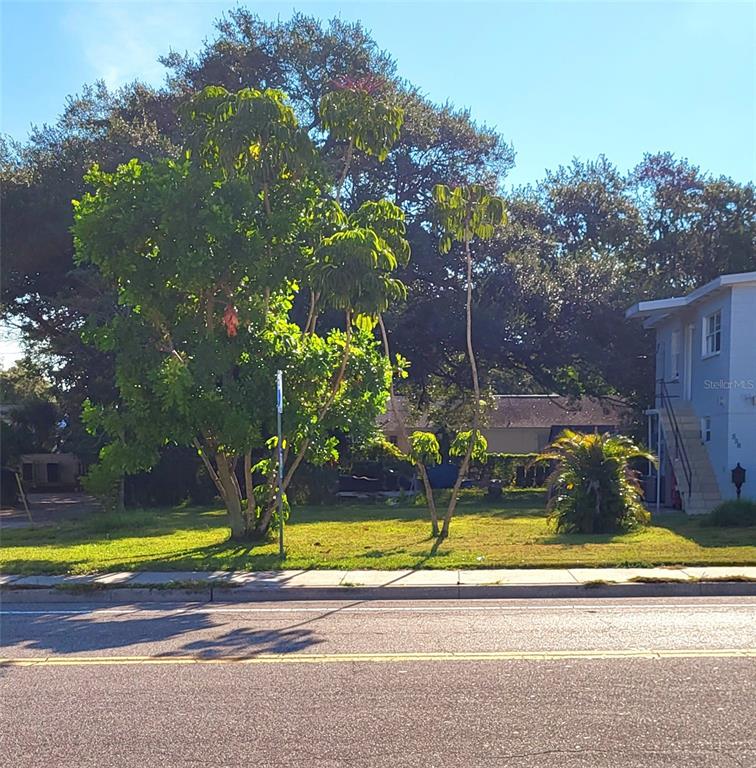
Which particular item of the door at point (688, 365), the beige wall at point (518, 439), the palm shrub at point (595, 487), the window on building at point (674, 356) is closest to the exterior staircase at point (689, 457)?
the door at point (688, 365)

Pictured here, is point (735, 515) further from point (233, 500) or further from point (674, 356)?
point (674, 356)

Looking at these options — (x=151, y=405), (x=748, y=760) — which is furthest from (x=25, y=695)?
(x=151, y=405)

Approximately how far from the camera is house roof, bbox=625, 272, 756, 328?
2112 centimetres

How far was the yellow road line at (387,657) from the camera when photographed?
7.41 metres

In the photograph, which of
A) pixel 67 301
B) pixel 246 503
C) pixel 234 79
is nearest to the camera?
pixel 246 503

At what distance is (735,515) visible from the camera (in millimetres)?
17406

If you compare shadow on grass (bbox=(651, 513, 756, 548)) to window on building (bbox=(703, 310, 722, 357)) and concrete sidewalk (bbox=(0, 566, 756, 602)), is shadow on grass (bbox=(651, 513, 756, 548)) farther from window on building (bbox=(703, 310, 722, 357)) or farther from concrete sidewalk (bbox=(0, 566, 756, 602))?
window on building (bbox=(703, 310, 722, 357))

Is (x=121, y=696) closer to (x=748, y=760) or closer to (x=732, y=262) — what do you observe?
(x=748, y=760)

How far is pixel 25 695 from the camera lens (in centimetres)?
652

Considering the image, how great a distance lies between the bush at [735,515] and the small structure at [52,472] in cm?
2967

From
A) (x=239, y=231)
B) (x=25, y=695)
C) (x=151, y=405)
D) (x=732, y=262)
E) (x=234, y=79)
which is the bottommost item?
(x=25, y=695)

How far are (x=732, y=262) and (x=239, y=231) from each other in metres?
29.7

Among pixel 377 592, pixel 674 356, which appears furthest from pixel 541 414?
pixel 377 592

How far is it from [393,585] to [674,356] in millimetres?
18249
